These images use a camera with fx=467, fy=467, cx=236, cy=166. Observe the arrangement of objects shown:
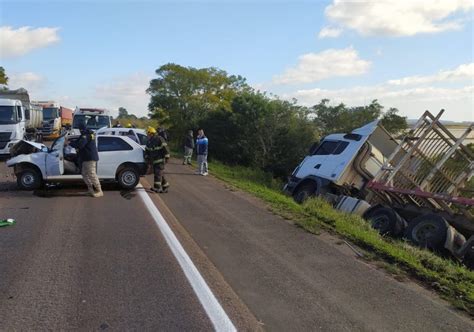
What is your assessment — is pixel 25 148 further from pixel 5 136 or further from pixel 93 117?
pixel 93 117

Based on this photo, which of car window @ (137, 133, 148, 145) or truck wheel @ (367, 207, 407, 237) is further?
car window @ (137, 133, 148, 145)

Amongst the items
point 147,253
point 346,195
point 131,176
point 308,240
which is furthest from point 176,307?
point 346,195

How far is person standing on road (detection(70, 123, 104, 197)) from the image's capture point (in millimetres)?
10922

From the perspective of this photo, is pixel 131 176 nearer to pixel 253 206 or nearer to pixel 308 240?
pixel 253 206

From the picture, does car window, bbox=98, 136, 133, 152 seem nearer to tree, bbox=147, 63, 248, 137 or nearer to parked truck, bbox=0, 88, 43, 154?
parked truck, bbox=0, 88, 43, 154

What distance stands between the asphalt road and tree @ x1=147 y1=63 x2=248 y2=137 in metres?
26.3

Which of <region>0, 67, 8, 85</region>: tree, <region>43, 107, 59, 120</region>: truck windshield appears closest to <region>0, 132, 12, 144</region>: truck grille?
<region>43, 107, 59, 120</region>: truck windshield

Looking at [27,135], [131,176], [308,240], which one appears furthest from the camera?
[27,135]

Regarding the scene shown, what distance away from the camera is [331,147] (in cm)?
1476

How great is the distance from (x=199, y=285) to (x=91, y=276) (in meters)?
1.24

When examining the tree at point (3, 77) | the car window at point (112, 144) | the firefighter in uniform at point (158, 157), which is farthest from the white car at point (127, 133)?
the tree at point (3, 77)

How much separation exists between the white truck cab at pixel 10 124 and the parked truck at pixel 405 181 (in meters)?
11.8

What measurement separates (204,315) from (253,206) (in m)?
6.43

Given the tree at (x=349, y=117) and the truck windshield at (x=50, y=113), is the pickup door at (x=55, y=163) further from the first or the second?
the truck windshield at (x=50, y=113)
